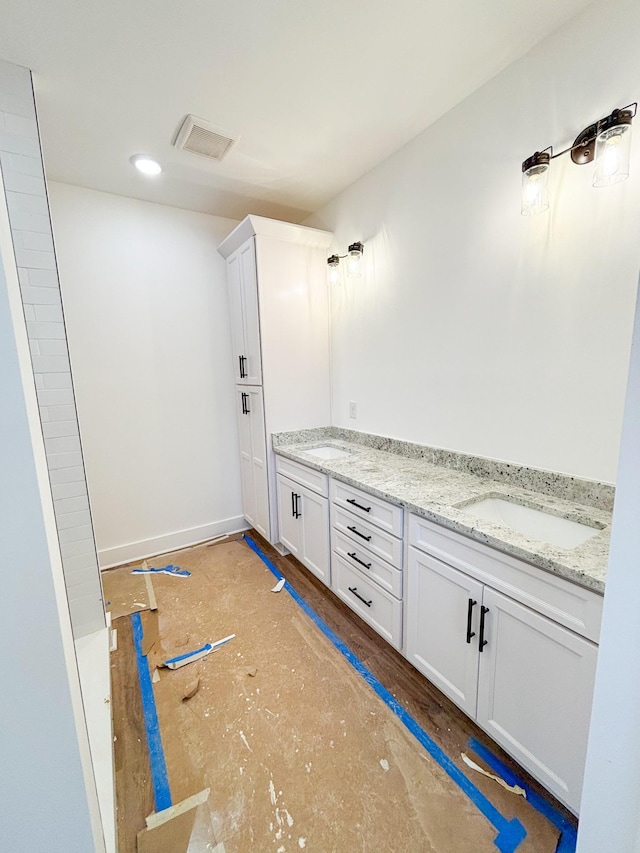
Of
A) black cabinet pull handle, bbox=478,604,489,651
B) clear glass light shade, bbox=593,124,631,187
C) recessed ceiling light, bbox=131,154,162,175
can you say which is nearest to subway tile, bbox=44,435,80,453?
recessed ceiling light, bbox=131,154,162,175

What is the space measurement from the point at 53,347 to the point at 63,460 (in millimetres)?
568

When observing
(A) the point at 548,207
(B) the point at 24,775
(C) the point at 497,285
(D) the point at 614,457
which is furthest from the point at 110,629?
(A) the point at 548,207

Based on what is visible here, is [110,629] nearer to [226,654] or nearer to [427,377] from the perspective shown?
[226,654]

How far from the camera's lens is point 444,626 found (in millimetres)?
1398

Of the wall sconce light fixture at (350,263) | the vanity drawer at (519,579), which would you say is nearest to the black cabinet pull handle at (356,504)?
the vanity drawer at (519,579)

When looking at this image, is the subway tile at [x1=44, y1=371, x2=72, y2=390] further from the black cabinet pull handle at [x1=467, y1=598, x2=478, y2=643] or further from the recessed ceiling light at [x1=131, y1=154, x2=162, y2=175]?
the black cabinet pull handle at [x1=467, y1=598, x2=478, y2=643]

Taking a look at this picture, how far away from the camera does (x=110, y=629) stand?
197cm

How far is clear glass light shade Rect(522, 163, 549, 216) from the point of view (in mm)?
1360

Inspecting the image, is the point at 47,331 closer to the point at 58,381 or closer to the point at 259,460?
the point at 58,381

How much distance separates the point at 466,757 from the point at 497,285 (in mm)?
1942

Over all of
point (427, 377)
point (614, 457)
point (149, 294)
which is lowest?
point (614, 457)

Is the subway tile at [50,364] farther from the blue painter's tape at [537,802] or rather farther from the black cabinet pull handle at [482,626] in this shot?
the blue painter's tape at [537,802]

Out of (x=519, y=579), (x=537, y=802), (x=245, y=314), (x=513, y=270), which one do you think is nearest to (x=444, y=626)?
(x=519, y=579)

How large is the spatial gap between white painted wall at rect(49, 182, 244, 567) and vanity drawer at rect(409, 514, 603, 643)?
2.08m
